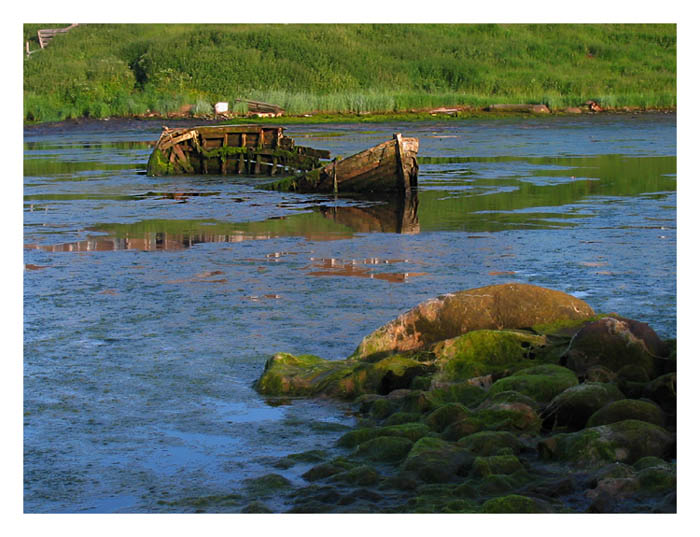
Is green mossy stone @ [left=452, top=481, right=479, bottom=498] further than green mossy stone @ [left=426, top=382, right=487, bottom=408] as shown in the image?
No

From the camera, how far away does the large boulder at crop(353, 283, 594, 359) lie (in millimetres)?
8102

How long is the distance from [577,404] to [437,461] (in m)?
1.10

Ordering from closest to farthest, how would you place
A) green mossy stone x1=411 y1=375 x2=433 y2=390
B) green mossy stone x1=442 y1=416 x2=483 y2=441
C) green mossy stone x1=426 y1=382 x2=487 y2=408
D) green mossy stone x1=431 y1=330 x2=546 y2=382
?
1. green mossy stone x1=442 y1=416 x2=483 y2=441
2. green mossy stone x1=426 y1=382 x2=487 y2=408
3. green mossy stone x1=411 y1=375 x2=433 y2=390
4. green mossy stone x1=431 y1=330 x2=546 y2=382

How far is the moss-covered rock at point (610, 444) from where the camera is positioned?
18.4 ft

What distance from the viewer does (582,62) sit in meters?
56.0

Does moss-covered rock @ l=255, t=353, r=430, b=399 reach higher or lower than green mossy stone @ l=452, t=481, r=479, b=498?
higher

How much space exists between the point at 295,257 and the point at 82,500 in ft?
25.6

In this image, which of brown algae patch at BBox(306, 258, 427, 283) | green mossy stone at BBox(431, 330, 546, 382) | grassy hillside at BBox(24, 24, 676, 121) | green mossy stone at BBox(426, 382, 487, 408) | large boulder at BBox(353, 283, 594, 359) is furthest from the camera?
grassy hillside at BBox(24, 24, 676, 121)

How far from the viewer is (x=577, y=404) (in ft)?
20.5

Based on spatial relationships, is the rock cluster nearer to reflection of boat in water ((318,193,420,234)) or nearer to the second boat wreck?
→ reflection of boat in water ((318,193,420,234))

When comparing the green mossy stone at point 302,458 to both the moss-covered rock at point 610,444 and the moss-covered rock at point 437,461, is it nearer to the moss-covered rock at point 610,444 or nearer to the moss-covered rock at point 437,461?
the moss-covered rock at point 437,461

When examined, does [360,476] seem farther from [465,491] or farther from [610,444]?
[610,444]

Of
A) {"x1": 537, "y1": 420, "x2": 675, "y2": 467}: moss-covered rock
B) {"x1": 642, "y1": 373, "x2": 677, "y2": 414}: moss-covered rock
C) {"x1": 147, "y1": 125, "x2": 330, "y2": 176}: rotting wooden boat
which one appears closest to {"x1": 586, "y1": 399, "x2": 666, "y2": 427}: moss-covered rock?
{"x1": 537, "y1": 420, "x2": 675, "y2": 467}: moss-covered rock

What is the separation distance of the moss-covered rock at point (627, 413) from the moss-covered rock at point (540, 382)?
0.61 m
